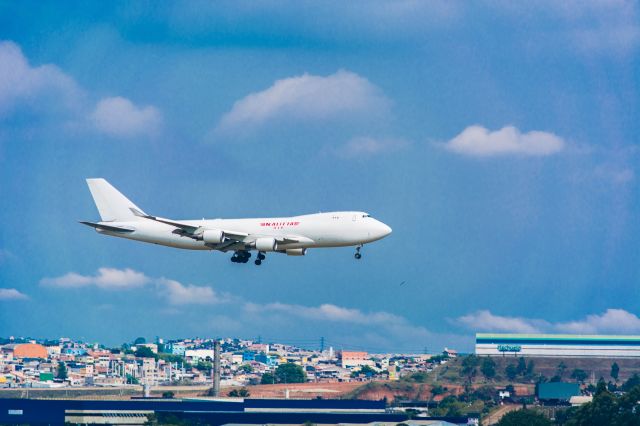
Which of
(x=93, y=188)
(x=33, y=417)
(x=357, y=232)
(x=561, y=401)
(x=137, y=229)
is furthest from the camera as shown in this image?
(x=561, y=401)

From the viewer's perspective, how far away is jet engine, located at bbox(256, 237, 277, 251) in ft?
381

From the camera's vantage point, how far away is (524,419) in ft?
527

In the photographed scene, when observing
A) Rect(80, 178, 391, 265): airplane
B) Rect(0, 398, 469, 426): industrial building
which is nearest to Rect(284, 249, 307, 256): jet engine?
Rect(80, 178, 391, 265): airplane

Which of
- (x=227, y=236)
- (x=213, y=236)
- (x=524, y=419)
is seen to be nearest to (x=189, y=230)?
(x=213, y=236)

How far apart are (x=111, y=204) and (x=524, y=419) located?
61.1 m

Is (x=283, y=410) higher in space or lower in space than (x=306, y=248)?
lower

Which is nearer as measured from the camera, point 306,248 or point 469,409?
point 306,248

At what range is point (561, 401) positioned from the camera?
197 meters

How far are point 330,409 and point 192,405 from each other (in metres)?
Answer: 18.5

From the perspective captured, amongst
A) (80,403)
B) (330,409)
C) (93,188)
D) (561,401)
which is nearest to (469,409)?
(561,401)

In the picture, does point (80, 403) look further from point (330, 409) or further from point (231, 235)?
point (231, 235)

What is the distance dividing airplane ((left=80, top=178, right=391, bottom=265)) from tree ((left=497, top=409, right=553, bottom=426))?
53.2 m

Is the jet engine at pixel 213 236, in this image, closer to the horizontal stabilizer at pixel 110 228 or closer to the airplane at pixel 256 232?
the airplane at pixel 256 232

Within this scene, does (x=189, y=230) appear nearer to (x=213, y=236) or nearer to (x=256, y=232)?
(x=213, y=236)
